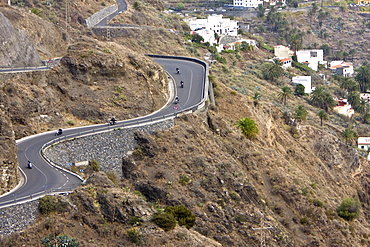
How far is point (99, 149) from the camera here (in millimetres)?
35125

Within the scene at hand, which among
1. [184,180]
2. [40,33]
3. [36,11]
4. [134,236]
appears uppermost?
[36,11]

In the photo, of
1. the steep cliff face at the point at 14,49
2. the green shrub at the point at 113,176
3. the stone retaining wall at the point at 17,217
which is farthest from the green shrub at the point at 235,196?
the steep cliff face at the point at 14,49

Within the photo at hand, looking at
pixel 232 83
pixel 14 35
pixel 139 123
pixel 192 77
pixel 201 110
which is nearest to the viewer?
pixel 139 123

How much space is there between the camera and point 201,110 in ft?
134

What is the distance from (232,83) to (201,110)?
26590mm

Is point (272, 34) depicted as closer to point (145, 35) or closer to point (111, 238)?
point (145, 35)

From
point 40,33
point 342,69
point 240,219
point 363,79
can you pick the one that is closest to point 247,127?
point 240,219

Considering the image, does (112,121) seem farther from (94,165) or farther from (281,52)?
(281,52)

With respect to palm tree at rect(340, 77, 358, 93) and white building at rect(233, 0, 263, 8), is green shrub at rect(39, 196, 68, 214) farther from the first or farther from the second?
white building at rect(233, 0, 263, 8)

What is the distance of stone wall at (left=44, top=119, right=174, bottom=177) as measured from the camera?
113 feet

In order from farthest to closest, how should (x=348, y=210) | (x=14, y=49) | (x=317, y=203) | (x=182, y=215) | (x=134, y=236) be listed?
(x=14, y=49) < (x=348, y=210) < (x=317, y=203) < (x=182, y=215) < (x=134, y=236)

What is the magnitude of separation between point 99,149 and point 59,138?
2.15 metres

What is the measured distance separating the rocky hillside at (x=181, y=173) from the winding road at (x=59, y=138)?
106 cm

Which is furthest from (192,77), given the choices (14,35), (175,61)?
(14,35)
